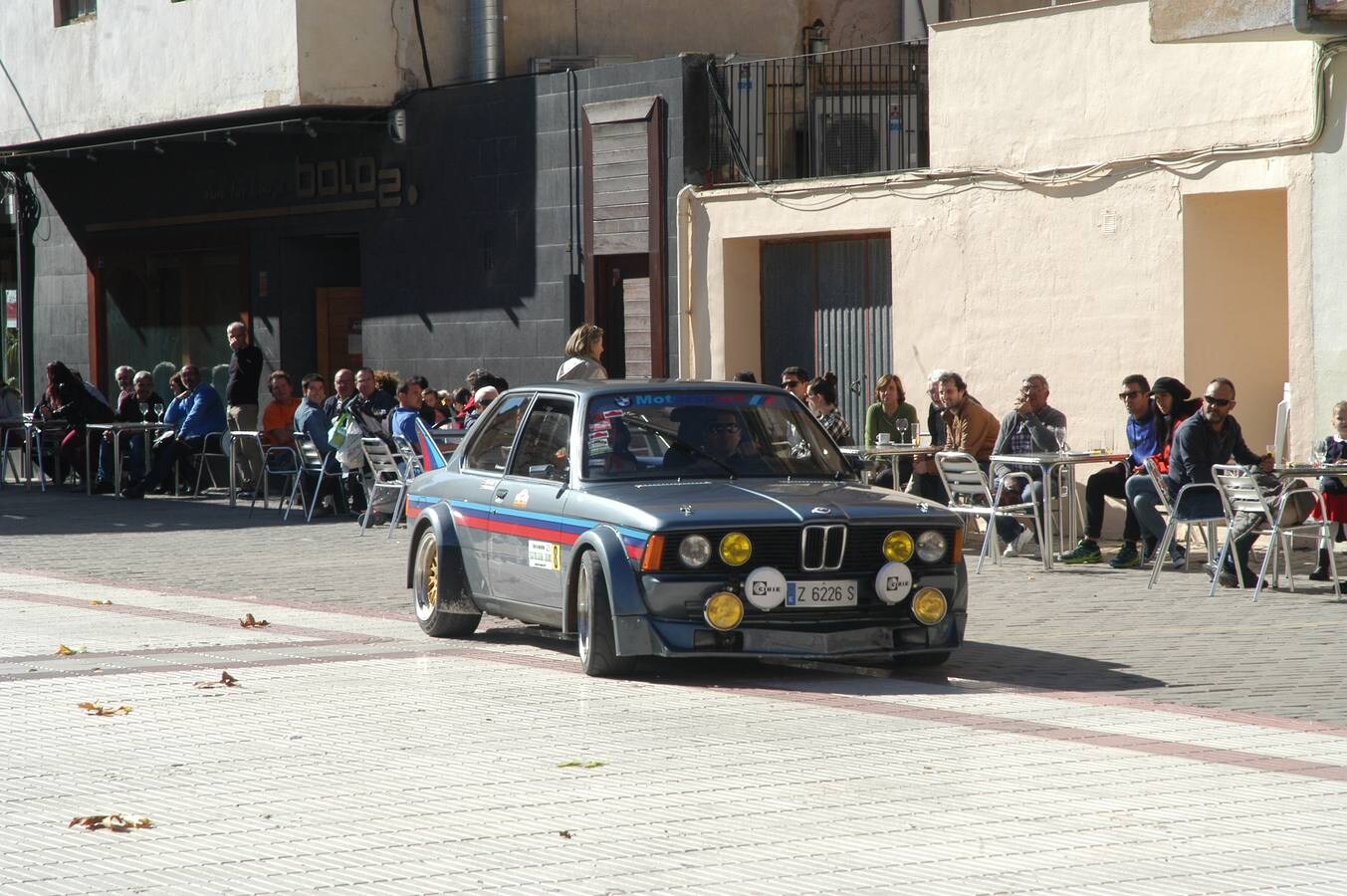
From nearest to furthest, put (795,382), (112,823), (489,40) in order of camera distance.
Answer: (112,823), (795,382), (489,40)

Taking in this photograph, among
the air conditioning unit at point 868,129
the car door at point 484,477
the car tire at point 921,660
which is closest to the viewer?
the car tire at point 921,660

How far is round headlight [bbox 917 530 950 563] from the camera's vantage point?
10.4 metres

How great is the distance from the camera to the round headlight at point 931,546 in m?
10.4

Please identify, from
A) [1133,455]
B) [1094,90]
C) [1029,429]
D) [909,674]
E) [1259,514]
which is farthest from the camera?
[1094,90]

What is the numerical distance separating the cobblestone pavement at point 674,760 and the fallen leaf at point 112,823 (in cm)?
6

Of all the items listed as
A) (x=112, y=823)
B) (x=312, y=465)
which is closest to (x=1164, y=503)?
(x=312, y=465)

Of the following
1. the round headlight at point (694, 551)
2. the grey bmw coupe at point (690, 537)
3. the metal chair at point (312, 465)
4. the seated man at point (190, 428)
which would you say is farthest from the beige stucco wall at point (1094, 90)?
the seated man at point (190, 428)

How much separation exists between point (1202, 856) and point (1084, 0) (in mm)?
13036

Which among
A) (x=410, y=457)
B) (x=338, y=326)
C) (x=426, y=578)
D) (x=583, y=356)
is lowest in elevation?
(x=426, y=578)

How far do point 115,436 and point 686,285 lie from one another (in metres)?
7.45

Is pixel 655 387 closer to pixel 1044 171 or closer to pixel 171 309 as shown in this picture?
pixel 1044 171

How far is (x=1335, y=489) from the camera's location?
14.3 m

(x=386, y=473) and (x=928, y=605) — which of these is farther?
(x=386, y=473)

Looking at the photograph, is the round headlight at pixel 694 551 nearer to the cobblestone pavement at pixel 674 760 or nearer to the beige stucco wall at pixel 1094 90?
the cobblestone pavement at pixel 674 760
